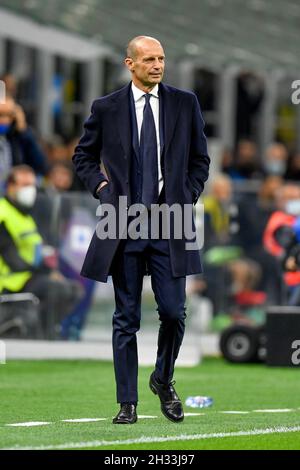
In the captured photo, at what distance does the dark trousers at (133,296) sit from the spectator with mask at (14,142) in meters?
7.65

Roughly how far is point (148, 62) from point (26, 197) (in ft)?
24.3

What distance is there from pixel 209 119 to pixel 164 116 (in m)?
21.8

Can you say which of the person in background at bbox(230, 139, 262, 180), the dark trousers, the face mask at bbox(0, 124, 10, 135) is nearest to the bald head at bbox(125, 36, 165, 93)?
the dark trousers

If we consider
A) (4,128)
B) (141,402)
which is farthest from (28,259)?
(141,402)

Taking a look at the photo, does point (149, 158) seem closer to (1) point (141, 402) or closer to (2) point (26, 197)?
(1) point (141, 402)

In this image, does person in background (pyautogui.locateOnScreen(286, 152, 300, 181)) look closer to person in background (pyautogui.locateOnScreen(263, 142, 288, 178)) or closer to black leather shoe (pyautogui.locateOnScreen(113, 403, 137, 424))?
person in background (pyautogui.locateOnScreen(263, 142, 288, 178))

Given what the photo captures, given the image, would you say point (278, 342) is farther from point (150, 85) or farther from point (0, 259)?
point (150, 85)

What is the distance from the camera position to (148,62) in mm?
10016

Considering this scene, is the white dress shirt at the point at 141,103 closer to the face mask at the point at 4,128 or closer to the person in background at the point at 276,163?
the face mask at the point at 4,128

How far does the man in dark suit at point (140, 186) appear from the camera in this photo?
10.0 metres

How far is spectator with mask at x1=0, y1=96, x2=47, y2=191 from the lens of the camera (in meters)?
18.0

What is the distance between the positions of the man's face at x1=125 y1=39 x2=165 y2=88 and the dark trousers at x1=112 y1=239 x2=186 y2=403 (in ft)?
3.25

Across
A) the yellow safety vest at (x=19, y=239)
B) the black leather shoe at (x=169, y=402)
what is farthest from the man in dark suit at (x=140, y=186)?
the yellow safety vest at (x=19, y=239)

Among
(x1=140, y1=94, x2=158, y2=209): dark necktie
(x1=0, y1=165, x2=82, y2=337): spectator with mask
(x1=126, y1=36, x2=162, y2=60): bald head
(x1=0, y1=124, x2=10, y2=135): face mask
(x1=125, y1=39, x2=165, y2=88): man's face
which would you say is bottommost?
(x1=0, y1=165, x2=82, y2=337): spectator with mask
